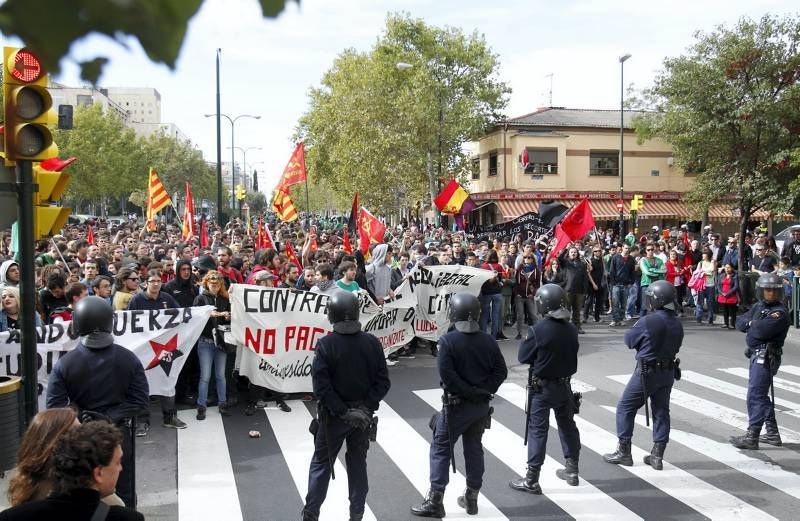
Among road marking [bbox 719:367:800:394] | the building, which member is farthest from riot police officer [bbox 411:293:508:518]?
the building

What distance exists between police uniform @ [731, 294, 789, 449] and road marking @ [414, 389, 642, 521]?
2073mm

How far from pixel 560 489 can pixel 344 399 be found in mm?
2239

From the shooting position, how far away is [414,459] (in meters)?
7.14

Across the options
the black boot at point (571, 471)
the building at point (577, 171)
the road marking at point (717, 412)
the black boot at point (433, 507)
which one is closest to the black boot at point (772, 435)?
the road marking at point (717, 412)

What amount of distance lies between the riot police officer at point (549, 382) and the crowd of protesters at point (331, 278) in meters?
1.39

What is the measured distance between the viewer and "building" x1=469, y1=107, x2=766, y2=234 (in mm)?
40281

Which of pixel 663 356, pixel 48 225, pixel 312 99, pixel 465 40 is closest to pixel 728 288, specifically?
pixel 663 356

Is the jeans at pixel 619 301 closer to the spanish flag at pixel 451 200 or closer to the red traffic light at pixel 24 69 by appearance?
the spanish flag at pixel 451 200

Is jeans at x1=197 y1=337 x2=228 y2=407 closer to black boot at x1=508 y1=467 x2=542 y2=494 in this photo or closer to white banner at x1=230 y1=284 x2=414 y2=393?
white banner at x1=230 y1=284 x2=414 y2=393

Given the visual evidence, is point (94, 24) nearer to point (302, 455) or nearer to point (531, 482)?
point (531, 482)

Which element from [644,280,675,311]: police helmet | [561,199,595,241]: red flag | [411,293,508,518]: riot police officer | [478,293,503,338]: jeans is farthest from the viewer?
[561,199,595,241]: red flag

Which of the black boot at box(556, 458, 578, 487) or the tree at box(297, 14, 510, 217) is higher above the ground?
the tree at box(297, 14, 510, 217)

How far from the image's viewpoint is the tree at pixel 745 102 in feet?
74.0

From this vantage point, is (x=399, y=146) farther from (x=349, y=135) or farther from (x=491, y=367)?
(x=491, y=367)
